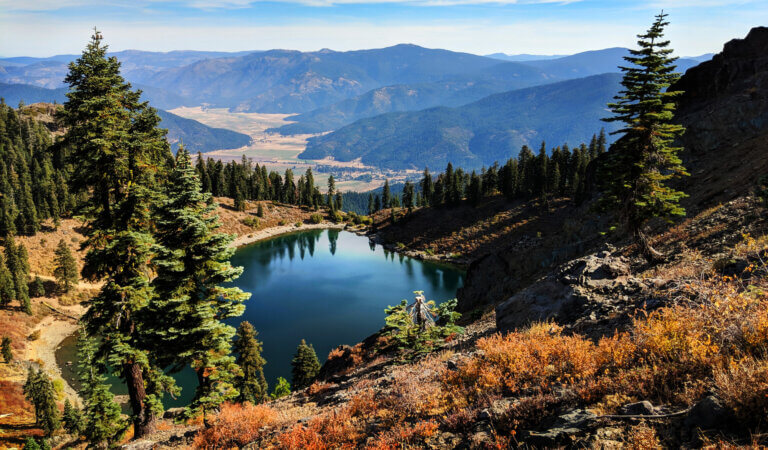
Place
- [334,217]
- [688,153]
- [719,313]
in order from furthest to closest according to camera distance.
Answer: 1. [334,217]
2. [688,153]
3. [719,313]

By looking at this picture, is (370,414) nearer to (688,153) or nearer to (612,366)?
(612,366)

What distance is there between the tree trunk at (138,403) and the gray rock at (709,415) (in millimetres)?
19160

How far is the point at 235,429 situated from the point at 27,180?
136m

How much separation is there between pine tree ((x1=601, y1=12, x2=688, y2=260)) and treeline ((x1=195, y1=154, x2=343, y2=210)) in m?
125

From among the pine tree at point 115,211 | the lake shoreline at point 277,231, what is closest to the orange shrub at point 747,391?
the pine tree at point 115,211

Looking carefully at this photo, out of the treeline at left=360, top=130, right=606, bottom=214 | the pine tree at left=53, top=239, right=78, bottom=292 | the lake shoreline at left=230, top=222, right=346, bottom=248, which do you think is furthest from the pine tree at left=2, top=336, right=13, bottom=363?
the treeline at left=360, top=130, right=606, bottom=214

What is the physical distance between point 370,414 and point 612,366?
5.86 m

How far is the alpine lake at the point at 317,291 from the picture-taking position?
180 feet

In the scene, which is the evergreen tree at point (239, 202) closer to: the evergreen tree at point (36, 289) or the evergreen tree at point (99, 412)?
the evergreen tree at point (36, 289)

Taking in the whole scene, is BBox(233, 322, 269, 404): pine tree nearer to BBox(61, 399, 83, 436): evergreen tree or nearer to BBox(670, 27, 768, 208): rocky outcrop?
BBox(61, 399, 83, 436): evergreen tree

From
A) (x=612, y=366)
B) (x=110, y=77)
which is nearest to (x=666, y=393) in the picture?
(x=612, y=366)

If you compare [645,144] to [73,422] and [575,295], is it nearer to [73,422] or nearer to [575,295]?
[575,295]

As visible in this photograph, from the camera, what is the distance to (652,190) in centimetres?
1742

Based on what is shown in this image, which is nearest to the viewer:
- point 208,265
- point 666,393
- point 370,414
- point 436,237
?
point 666,393
